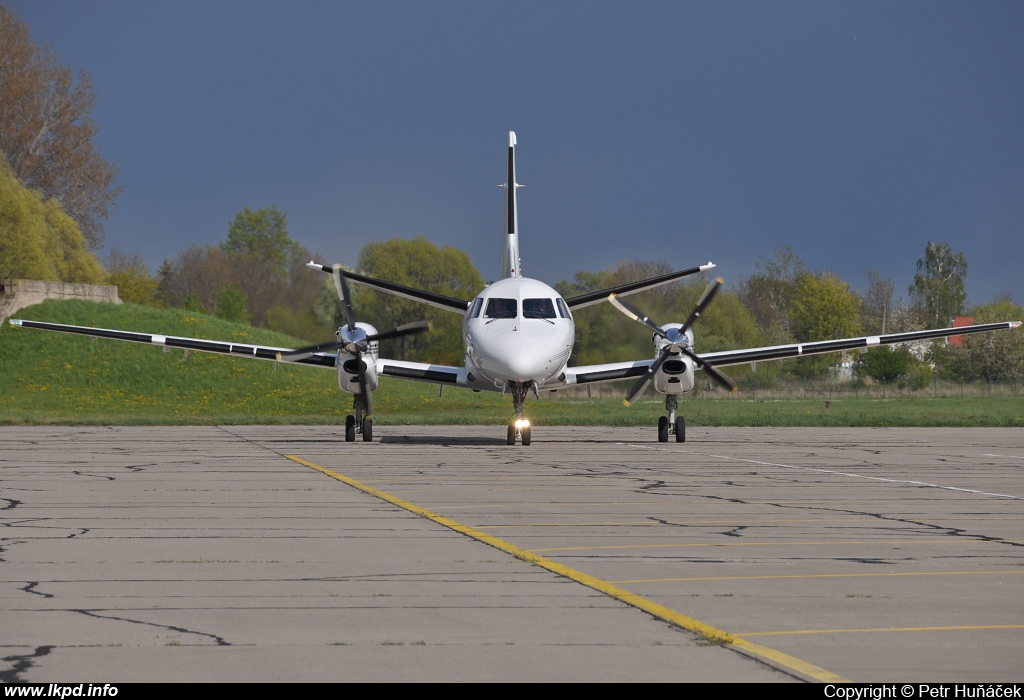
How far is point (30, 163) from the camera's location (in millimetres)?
72875

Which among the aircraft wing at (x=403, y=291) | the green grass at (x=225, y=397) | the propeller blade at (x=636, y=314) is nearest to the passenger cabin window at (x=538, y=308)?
the aircraft wing at (x=403, y=291)

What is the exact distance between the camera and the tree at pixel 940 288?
10624cm

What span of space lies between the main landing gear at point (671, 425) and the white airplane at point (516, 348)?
24 mm

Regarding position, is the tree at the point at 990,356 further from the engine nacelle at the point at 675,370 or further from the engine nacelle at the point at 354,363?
the engine nacelle at the point at 354,363

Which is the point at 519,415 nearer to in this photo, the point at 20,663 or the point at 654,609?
the point at 654,609

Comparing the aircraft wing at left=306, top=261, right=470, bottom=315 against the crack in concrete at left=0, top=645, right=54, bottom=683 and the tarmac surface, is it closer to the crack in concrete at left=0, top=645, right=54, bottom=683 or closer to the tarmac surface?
the tarmac surface

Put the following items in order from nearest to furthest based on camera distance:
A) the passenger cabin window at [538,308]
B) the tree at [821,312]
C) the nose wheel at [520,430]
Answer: the passenger cabin window at [538,308] → the nose wheel at [520,430] → the tree at [821,312]

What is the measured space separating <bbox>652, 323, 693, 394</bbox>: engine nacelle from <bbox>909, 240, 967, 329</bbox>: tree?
73.9 metres

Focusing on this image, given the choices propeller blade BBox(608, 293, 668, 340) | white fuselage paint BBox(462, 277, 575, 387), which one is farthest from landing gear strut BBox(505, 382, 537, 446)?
propeller blade BBox(608, 293, 668, 340)

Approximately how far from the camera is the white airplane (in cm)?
2339

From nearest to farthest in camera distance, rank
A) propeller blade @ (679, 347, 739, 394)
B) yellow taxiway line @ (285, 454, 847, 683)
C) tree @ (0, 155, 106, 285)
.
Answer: yellow taxiway line @ (285, 454, 847, 683) → propeller blade @ (679, 347, 739, 394) → tree @ (0, 155, 106, 285)

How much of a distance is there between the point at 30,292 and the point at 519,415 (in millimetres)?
44204

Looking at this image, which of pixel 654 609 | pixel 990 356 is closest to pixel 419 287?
pixel 990 356

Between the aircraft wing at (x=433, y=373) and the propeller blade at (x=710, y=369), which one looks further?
the propeller blade at (x=710, y=369)
